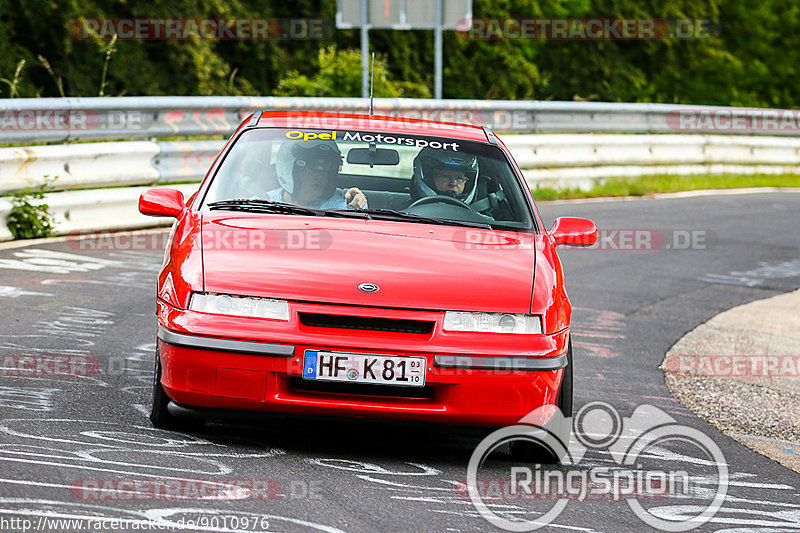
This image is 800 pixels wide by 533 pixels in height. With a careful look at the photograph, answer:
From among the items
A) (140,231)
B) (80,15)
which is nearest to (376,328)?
(140,231)

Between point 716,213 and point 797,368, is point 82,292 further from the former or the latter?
point 716,213

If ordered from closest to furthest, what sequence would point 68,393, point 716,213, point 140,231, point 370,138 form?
point 68,393, point 370,138, point 140,231, point 716,213

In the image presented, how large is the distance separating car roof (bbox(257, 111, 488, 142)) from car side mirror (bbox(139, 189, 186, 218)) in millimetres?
745

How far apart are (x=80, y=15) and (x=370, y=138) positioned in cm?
1751

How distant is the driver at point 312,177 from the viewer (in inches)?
249

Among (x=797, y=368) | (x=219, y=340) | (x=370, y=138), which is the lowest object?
(x=797, y=368)

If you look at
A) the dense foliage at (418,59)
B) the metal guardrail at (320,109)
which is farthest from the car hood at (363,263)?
the dense foliage at (418,59)

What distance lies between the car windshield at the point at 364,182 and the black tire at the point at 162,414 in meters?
0.96

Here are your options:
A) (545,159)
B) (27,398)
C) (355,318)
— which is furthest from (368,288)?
(545,159)

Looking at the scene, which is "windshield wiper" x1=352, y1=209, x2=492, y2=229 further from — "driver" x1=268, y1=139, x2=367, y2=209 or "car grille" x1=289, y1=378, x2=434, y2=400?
"car grille" x1=289, y1=378, x2=434, y2=400

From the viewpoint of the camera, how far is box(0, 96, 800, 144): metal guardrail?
11.4 metres

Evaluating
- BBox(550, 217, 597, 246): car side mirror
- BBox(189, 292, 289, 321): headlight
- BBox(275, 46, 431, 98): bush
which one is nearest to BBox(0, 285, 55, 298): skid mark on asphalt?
BBox(189, 292, 289, 321): headlight

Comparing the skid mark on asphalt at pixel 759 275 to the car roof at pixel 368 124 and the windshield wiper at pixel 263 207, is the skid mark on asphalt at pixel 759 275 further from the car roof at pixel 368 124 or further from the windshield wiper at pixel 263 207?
the windshield wiper at pixel 263 207

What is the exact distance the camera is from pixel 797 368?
8.74 meters
